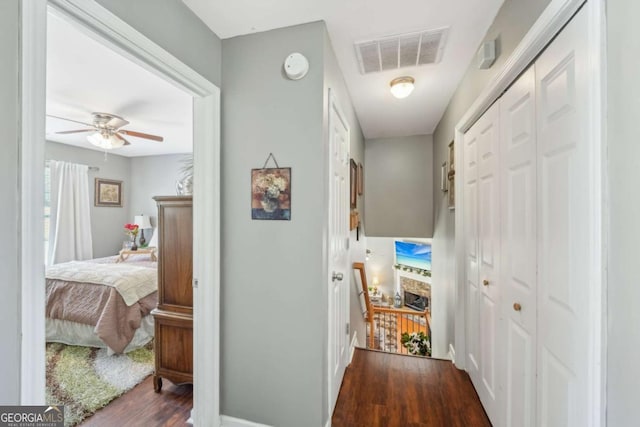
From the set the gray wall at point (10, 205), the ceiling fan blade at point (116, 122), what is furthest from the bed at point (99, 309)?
the gray wall at point (10, 205)

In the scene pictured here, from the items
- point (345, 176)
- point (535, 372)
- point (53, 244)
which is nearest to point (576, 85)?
point (535, 372)

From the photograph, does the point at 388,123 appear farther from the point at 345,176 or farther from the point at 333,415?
the point at 333,415

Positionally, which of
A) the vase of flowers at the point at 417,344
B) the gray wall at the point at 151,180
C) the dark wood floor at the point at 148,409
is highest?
the gray wall at the point at 151,180

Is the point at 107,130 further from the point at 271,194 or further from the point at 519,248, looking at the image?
the point at 519,248

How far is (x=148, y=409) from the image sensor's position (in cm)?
184

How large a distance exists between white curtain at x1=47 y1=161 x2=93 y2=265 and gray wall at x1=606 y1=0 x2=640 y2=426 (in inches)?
252

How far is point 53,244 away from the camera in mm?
4395

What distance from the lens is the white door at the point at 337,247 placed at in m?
1.65

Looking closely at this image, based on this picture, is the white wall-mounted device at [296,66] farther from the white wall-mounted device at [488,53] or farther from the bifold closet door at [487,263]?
the bifold closet door at [487,263]

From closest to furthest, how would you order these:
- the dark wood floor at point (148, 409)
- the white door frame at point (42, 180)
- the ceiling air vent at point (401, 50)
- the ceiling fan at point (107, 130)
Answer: the white door frame at point (42, 180), the ceiling air vent at point (401, 50), the dark wood floor at point (148, 409), the ceiling fan at point (107, 130)

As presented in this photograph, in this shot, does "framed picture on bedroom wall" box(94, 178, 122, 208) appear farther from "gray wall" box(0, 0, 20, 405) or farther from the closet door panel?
the closet door panel

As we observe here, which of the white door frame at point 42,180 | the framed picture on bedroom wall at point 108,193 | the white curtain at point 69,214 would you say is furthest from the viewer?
the framed picture on bedroom wall at point 108,193

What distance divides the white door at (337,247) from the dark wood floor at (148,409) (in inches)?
42.9

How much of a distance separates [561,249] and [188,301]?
2.12 meters
